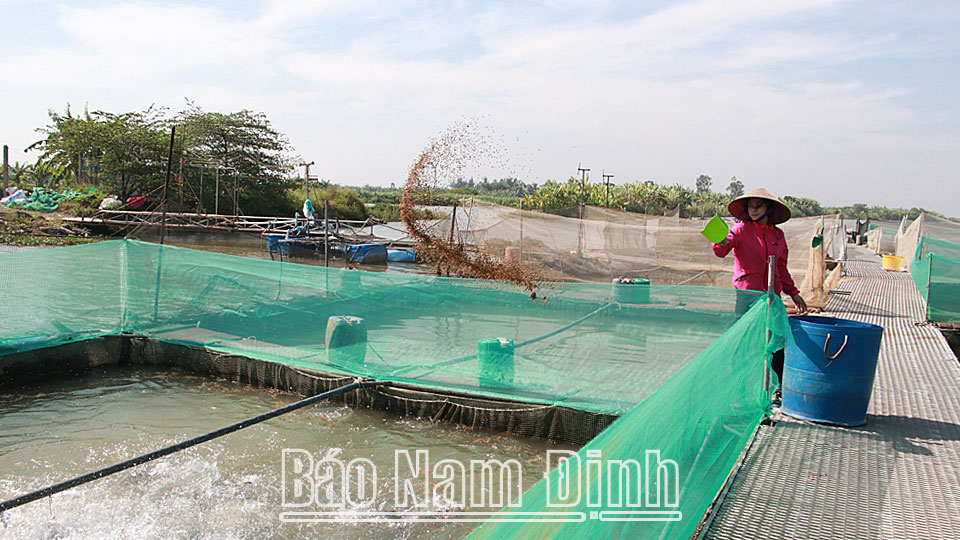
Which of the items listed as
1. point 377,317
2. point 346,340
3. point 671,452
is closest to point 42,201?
point 377,317

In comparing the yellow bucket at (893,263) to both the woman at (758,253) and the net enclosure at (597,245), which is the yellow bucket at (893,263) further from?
the woman at (758,253)

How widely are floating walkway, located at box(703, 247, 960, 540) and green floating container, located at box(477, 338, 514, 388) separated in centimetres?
205

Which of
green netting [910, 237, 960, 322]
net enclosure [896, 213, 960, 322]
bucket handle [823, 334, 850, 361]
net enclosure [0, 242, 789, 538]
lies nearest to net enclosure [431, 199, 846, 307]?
net enclosure [896, 213, 960, 322]

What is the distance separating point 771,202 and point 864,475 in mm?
2111

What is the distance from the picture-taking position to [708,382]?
8.68 ft


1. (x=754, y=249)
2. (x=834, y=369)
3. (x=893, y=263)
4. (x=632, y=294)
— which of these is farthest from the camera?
(x=893, y=263)

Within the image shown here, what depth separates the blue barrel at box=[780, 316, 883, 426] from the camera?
381cm

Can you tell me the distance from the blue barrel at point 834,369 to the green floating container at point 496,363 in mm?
2126

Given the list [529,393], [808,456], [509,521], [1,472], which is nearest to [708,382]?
[808,456]

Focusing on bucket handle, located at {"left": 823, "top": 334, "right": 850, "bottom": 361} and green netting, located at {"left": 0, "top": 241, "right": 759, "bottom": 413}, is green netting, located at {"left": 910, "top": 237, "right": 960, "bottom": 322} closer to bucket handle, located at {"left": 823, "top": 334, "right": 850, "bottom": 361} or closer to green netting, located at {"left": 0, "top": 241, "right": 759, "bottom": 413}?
green netting, located at {"left": 0, "top": 241, "right": 759, "bottom": 413}

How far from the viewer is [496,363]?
5.30 meters

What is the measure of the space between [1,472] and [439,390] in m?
3.24

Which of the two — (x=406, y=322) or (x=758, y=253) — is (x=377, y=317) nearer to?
(x=406, y=322)

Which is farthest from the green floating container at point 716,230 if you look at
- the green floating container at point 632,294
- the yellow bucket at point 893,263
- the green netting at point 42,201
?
the green netting at point 42,201
